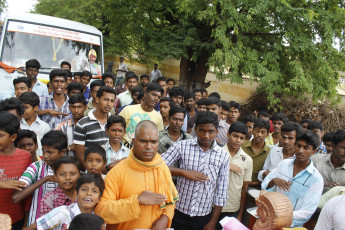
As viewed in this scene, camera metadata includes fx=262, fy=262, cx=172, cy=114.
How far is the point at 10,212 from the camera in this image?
2.34 metres

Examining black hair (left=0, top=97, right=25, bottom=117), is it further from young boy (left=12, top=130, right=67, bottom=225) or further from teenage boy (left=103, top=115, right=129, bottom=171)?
teenage boy (left=103, top=115, right=129, bottom=171)

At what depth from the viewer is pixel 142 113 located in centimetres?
369

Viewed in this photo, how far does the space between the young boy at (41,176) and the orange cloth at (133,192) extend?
29.3 inches

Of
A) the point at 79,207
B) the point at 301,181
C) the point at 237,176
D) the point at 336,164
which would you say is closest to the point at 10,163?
the point at 79,207

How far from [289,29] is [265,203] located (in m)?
7.09

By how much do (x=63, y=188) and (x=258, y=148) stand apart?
2481mm

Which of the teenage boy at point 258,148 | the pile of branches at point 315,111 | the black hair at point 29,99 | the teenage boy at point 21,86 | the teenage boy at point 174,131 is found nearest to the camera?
the teenage boy at point 174,131

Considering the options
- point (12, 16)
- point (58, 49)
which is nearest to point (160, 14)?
point (58, 49)

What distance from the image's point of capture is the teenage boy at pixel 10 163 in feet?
7.50

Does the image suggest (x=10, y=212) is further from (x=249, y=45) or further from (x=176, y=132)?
(x=249, y=45)

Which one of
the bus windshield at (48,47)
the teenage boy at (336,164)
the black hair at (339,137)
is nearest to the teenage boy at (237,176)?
the teenage boy at (336,164)

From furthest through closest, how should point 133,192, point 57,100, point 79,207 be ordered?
point 57,100, point 79,207, point 133,192

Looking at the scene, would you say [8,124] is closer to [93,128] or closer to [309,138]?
[93,128]

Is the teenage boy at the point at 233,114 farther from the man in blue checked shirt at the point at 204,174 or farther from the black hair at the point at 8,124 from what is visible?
the black hair at the point at 8,124
